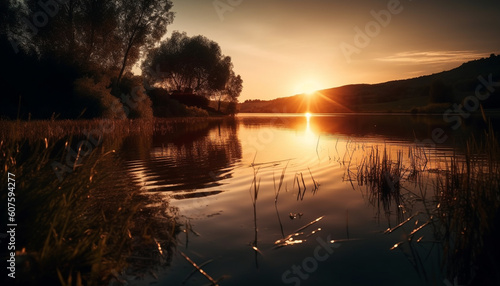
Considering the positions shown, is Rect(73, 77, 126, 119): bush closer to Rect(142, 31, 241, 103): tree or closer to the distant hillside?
Rect(142, 31, 241, 103): tree

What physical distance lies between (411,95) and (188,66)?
92.4 meters

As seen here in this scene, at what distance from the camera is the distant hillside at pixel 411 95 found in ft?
226

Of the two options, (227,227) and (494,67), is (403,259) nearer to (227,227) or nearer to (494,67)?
(227,227)

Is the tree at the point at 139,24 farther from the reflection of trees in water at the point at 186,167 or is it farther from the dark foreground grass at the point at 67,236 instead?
the dark foreground grass at the point at 67,236

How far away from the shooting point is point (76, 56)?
102 ft

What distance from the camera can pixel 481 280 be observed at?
11.2 ft

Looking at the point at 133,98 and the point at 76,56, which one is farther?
the point at 133,98

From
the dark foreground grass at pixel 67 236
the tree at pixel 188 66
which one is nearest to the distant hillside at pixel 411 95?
the tree at pixel 188 66

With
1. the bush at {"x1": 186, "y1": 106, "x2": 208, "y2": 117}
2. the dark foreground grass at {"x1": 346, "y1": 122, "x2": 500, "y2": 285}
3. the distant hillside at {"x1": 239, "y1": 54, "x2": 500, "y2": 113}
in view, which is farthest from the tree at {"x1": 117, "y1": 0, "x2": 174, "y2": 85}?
the distant hillside at {"x1": 239, "y1": 54, "x2": 500, "y2": 113}

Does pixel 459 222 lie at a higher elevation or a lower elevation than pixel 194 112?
lower

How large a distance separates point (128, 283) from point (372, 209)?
507 centimetres

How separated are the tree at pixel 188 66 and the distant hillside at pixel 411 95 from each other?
46460mm

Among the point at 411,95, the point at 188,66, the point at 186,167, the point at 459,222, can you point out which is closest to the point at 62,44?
the point at 186,167

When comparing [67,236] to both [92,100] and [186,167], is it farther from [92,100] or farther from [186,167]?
[92,100]
